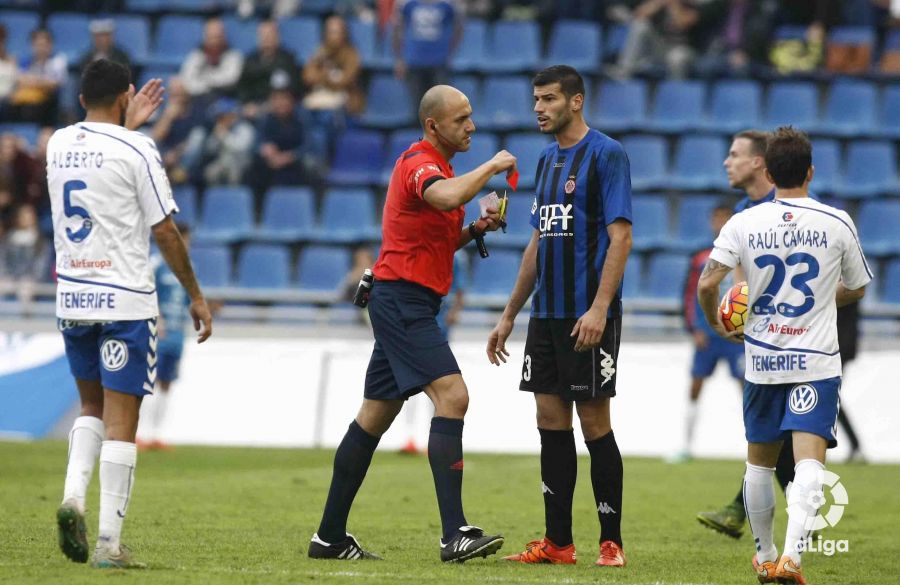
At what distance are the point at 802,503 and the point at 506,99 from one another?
46.4ft

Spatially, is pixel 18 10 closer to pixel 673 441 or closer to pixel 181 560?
pixel 673 441

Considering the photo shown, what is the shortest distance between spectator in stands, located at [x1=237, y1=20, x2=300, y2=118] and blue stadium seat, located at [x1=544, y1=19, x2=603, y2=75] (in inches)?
140

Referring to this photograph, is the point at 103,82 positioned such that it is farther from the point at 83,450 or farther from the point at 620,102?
the point at 620,102

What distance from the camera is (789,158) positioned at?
6.64 metres

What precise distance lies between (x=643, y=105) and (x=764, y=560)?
45.2 feet

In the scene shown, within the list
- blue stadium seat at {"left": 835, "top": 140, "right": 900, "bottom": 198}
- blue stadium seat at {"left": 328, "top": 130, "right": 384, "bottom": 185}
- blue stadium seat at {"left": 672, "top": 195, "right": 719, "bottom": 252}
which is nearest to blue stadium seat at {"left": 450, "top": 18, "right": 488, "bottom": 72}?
blue stadium seat at {"left": 328, "top": 130, "right": 384, "bottom": 185}

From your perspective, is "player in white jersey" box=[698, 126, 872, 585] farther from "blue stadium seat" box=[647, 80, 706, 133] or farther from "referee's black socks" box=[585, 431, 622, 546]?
"blue stadium seat" box=[647, 80, 706, 133]

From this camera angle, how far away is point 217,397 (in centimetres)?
1605

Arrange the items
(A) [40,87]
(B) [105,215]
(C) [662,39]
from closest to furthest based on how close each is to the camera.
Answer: (B) [105,215] → (A) [40,87] → (C) [662,39]

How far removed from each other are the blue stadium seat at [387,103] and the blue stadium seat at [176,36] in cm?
295

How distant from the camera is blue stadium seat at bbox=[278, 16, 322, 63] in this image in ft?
68.4

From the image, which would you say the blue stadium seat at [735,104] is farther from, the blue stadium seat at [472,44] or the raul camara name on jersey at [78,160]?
the raul camara name on jersey at [78,160]

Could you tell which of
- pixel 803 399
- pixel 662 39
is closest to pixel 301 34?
pixel 662 39

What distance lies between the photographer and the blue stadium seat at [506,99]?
65.4ft
